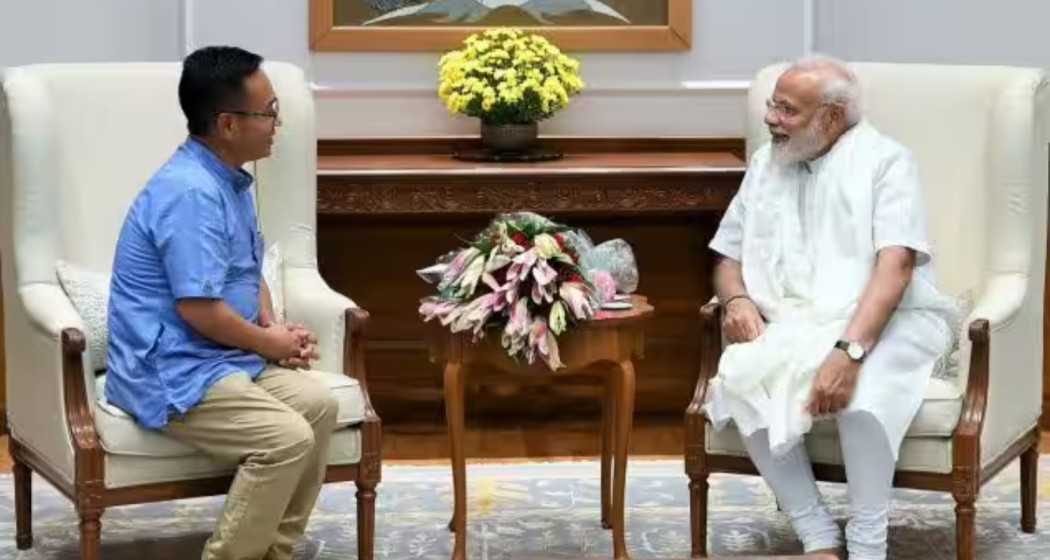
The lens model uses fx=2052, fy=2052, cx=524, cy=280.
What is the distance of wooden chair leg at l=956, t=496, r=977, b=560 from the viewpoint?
4.78m

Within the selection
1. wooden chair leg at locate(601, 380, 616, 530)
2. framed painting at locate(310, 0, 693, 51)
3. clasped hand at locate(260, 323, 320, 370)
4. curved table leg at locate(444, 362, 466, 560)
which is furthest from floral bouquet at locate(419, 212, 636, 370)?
framed painting at locate(310, 0, 693, 51)

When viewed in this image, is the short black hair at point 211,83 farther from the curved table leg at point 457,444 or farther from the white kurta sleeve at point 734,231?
the white kurta sleeve at point 734,231

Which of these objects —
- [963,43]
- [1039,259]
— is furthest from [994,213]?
[963,43]

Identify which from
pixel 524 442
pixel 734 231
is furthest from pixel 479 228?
pixel 734 231

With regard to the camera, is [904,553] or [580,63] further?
[580,63]

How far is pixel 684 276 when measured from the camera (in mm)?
6766

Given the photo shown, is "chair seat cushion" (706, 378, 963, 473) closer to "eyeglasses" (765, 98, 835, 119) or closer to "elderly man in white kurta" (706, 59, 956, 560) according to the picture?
"elderly man in white kurta" (706, 59, 956, 560)

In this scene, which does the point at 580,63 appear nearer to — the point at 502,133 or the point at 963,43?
the point at 502,133

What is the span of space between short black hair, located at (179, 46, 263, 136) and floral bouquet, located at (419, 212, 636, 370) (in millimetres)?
677

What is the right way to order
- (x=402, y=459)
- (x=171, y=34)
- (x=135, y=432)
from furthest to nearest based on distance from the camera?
1. (x=171, y=34)
2. (x=402, y=459)
3. (x=135, y=432)

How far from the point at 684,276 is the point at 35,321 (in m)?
2.58

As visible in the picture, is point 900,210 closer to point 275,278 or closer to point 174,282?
point 275,278

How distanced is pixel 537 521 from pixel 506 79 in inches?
59.2

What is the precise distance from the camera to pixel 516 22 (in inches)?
261
